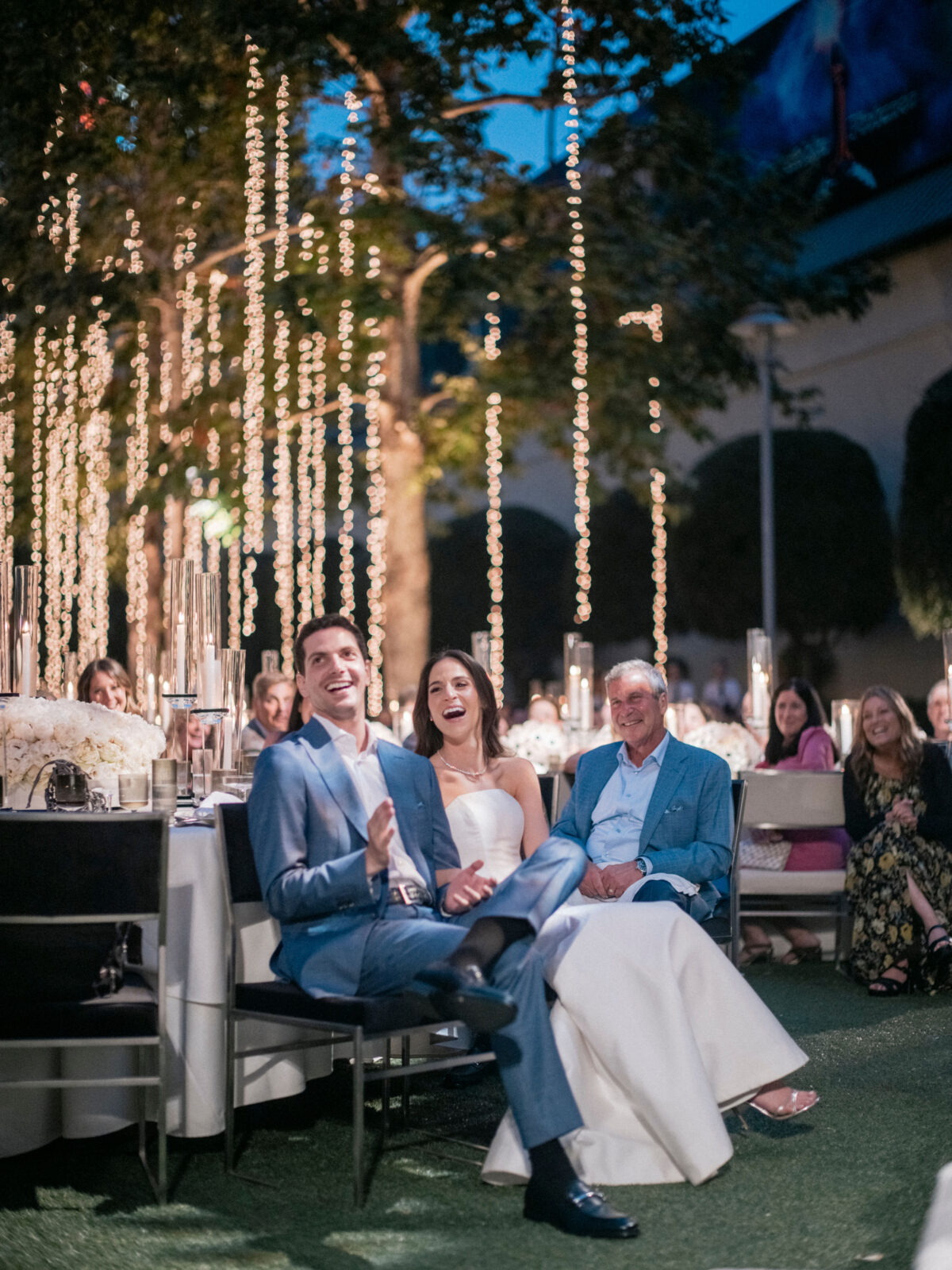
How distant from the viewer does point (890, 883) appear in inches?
249

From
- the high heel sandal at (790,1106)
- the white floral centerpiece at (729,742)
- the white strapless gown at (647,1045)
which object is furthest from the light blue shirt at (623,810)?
the white floral centerpiece at (729,742)

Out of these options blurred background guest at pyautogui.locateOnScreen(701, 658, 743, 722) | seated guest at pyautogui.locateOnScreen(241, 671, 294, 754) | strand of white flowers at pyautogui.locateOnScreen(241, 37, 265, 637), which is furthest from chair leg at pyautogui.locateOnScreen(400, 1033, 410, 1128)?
blurred background guest at pyautogui.locateOnScreen(701, 658, 743, 722)

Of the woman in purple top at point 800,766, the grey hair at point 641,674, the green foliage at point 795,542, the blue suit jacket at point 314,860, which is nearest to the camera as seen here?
the blue suit jacket at point 314,860

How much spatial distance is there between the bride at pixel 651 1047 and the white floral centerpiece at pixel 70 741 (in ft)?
4.24

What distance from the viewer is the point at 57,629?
11.7 metres

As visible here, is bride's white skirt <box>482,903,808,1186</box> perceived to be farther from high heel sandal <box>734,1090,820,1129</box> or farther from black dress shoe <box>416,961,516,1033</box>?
black dress shoe <box>416,961,516,1033</box>

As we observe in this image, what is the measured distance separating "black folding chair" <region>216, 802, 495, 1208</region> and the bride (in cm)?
30

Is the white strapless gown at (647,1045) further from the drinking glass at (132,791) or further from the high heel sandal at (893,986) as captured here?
the high heel sandal at (893,986)

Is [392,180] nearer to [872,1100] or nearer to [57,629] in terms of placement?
[57,629]

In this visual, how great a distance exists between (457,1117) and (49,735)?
1.61 m

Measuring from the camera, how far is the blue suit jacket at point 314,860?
361 centimetres

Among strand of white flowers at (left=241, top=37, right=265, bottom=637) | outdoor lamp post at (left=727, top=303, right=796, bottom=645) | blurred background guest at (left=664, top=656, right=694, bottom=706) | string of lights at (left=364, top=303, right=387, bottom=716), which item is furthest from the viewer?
blurred background guest at (left=664, top=656, right=694, bottom=706)

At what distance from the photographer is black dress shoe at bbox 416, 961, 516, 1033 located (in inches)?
129

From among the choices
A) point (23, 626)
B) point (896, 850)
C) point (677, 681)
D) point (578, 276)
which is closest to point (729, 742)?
point (896, 850)
